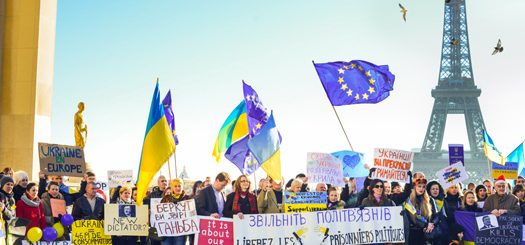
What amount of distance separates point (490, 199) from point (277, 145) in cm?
367

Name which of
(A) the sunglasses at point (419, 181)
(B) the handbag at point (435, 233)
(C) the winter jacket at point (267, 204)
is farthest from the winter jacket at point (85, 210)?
(B) the handbag at point (435, 233)

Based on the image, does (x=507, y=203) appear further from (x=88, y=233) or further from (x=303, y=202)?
(x=88, y=233)

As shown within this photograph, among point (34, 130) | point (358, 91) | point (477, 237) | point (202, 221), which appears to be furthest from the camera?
point (34, 130)

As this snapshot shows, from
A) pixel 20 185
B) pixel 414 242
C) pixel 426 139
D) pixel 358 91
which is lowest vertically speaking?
pixel 414 242

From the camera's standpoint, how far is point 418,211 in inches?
487

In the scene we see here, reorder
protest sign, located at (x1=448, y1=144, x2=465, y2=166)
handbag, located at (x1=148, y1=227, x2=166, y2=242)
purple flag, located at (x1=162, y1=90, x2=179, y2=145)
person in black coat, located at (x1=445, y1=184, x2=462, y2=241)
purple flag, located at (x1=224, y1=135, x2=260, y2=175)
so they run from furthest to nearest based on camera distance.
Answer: protest sign, located at (x1=448, y1=144, x2=465, y2=166)
purple flag, located at (x1=162, y1=90, x2=179, y2=145)
purple flag, located at (x1=224, y1=135, x2=260, y2=175)
person in black coat, located at (x1=445, y1=184, x2=462, y2=241)
handbag, located at (x1=148, y1=227, x2=166, y2=242)

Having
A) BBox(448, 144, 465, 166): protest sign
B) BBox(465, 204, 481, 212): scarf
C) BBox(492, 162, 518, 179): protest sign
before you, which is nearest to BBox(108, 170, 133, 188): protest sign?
BBox(465, 204, 481, 212): scarf

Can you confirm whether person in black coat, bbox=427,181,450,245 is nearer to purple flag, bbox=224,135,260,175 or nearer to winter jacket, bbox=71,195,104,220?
purple flag, bbox=224,135,260,175

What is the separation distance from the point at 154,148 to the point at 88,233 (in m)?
1.71

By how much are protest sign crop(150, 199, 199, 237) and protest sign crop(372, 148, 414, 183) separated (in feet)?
11.2

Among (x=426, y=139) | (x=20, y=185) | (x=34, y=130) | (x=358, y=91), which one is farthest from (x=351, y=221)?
(x=426, y=139)

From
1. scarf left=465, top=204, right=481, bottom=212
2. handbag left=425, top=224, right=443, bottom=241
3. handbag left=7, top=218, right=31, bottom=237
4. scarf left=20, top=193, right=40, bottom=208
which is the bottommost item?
handbag left=425, top=224, right=443, bottom=241

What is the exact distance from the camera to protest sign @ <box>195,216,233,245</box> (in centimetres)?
1191

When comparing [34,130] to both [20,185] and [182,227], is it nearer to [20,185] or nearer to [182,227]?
[20,185]
